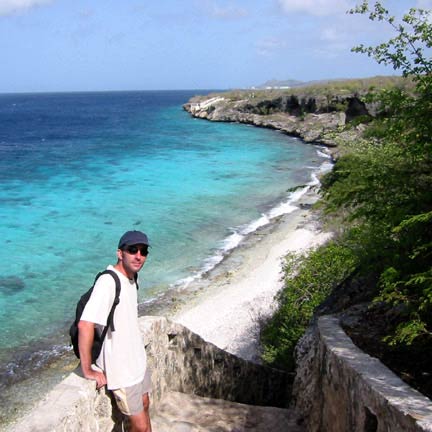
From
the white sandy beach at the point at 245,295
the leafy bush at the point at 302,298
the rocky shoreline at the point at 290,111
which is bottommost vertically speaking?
the white sandy beach at the point at 245,295

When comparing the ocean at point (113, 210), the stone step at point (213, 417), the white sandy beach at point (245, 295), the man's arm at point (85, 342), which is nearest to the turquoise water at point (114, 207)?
the ocean at point (113, 210)

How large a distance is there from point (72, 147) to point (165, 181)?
21091mm

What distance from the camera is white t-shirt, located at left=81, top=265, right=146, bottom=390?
4.00 metres

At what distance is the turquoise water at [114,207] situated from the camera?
17.1m

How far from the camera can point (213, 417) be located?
6227 millimetres

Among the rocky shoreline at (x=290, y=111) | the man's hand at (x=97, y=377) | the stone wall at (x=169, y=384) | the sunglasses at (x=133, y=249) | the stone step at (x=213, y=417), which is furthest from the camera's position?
the rocky shoreline at (x=290, y=111)

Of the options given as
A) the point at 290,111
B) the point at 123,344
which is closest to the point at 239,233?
the point at 123,344

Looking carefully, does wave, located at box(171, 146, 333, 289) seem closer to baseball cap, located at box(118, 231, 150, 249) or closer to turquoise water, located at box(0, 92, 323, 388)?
turquoise water, located at box(0, 92, 323, 388)

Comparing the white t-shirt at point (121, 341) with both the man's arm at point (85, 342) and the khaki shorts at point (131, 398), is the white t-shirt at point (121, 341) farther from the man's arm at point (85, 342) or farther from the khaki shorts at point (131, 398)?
the man's arm at point (85, 342)

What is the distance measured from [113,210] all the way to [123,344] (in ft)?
80.7

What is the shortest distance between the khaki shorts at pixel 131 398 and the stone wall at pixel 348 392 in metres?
1.93

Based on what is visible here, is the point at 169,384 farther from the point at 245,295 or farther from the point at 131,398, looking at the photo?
the point at 245,295

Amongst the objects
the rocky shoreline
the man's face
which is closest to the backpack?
the man's face

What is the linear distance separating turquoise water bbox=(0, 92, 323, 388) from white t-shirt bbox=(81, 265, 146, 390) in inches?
380
